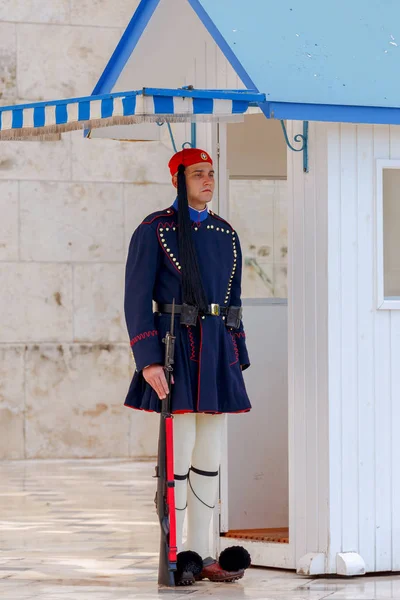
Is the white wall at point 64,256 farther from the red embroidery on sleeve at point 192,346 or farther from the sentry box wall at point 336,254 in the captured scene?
the red embroidery on sleeve at point 192,346

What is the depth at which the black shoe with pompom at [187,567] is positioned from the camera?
522 centimetres

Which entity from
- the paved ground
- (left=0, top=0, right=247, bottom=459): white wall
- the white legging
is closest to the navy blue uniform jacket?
the white legging

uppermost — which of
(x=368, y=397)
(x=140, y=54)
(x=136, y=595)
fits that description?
(x=140, y=54)

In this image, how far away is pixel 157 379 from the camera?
5.17m

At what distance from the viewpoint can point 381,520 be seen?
217 inches

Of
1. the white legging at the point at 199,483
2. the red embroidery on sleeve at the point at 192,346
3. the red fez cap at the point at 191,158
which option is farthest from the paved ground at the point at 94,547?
the red fez cap at the point at 191,158

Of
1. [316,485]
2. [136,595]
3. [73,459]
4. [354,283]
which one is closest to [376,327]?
[354,283]

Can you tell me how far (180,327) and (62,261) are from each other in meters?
5.36

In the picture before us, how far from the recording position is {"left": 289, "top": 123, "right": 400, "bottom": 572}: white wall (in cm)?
545

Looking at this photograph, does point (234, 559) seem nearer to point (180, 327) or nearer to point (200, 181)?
point (180, 327)

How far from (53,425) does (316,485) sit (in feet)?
17.2

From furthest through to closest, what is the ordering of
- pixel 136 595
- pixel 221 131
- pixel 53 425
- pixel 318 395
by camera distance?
1. pixel 53 425
2. pixel 221 131
3. pixel 318 395
4. pixel 136 595

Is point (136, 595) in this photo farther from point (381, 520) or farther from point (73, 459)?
point (73, 459)

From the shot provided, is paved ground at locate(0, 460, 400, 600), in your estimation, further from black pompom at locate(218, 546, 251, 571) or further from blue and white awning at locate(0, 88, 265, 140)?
blue and white awning at locate(0, 88, 265, 140)
